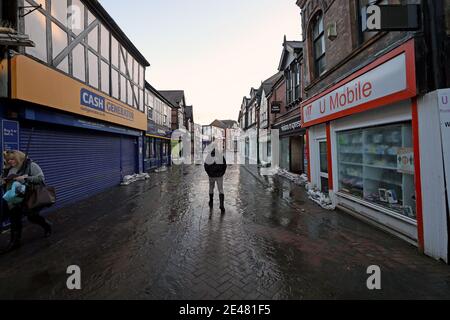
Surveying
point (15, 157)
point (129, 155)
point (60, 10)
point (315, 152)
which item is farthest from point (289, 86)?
point (15, 157)

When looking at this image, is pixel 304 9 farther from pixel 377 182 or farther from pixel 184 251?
pixel 184 251

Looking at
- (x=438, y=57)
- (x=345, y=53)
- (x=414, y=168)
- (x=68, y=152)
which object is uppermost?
(x=345, y=53)

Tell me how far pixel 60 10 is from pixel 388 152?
10197mm

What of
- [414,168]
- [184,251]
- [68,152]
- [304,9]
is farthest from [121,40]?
[414,168]

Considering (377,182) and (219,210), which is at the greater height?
(377,182)

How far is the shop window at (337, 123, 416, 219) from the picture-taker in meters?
4.25

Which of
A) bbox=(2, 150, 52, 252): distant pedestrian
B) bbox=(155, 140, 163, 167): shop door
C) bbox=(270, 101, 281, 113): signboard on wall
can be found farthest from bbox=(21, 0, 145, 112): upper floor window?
bbox=(270, 101, 281, 113): signboard on wall

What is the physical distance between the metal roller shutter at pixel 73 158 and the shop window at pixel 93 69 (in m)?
2.04

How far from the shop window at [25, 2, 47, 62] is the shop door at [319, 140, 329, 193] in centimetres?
927

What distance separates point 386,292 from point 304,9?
1057 centimetres

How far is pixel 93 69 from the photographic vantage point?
28.1 ft

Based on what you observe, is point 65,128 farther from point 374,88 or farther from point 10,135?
point 374,88

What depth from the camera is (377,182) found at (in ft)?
17.4

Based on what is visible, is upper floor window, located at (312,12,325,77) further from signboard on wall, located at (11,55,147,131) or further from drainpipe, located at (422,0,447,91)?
signboard on wall, located at (11,55,147,131)
